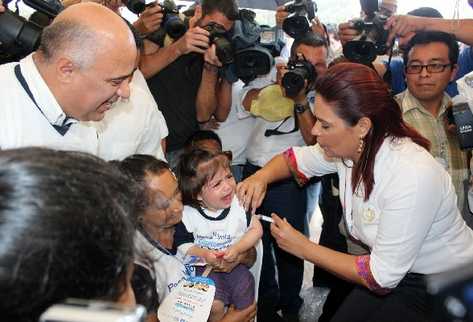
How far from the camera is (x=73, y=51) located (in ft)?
4.60

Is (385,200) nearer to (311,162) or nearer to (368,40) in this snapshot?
(311,162)

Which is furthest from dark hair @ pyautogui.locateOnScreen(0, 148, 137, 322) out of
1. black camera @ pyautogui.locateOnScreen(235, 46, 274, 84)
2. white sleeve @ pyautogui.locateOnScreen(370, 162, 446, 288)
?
black camera @ pyautogui.locateOnScreen(235, 46, 274, 84)

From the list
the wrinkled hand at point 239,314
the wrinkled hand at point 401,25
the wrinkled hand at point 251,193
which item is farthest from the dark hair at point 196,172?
the wrinkled hand at point 401,25

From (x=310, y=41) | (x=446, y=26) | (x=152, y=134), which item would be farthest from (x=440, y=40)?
(x=152, y=134)

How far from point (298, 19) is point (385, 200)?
1.09 meters

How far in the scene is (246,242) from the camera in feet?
6.02

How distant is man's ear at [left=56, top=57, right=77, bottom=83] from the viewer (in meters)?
1.40

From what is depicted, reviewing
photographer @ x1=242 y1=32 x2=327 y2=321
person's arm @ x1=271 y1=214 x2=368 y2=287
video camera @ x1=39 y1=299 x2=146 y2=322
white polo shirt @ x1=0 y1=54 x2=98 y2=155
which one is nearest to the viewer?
video camera @ x1=39 y1=299 x2=146 y2=322

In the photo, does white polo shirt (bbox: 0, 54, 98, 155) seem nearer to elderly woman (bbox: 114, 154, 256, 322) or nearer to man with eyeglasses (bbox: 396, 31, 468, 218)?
elderly woman (bbox: 114, 154, 256, 322)

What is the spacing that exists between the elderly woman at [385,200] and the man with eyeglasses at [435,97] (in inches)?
19.0

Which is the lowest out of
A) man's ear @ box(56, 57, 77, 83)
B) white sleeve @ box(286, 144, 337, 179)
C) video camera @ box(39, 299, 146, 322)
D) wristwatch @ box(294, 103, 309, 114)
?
white sleeve @ box(286, 144, 337, 179)

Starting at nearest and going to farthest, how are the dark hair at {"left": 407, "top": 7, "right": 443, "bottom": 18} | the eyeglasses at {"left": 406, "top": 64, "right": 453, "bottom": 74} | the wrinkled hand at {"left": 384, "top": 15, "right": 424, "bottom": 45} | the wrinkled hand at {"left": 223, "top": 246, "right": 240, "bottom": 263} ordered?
the wrinkled hand at {"left": 223, "top": 246, "right": 240, "bottom": 263} → the eyeglasses at {"left": 406, "top": 64, "right": 453, "bottom": 74} → the wrinkled hand at {"left": 384, "top": 15, "right": 424, "bottom": 45} → the dark hair at {"left": 407, "top": 7, "right": 443, "bottom": 18}

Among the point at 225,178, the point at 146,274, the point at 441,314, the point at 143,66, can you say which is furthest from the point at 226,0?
the point at 441,314

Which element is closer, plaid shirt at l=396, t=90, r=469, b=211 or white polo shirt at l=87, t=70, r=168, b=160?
white polo shirt at l=87, t=70, r=168, b=160
